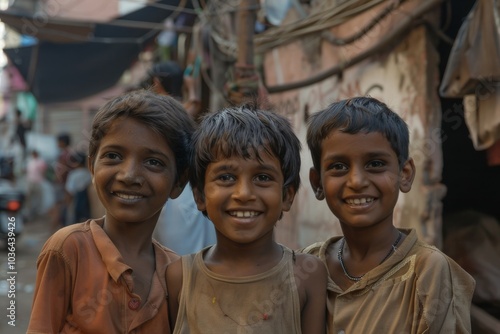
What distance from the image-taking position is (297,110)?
6.96m

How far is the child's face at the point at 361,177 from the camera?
1.94 metres

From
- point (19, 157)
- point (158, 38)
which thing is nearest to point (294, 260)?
point (158, 38)

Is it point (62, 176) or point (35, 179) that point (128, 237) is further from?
point (35, 179)

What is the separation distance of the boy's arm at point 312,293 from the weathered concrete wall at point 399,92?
244 centimetres

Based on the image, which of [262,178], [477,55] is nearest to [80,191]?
[477,55]

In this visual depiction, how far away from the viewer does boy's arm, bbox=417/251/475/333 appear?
1717 millimetres

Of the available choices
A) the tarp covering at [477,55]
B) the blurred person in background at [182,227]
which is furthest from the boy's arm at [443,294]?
the tarp covering at [477,55]

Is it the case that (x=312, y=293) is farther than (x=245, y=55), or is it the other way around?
(x=245, y=55)

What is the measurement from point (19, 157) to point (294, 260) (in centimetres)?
1644

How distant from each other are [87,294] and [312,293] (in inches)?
29.4

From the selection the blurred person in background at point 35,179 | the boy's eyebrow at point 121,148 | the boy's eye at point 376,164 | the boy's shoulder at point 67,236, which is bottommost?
the blurred person in background at point 35,179

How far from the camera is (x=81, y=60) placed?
32.1 ft

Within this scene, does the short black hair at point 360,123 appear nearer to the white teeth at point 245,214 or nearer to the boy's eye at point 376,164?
the boy's eye at point 376,164

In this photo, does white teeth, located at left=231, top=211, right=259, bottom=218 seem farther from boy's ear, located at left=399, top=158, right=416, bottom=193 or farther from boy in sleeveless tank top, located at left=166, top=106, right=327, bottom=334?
boy's ear, located at left=399, top=158, right=416, bottom=193
